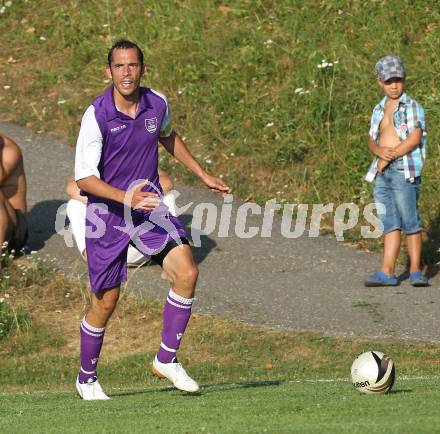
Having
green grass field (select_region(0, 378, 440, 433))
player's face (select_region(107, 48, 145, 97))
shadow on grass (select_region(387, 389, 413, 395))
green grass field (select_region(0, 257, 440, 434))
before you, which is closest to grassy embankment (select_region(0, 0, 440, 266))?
green grass field (select_region(0, 257, 440, 434))

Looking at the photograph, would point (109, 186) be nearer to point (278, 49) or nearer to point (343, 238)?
point (343, 238)

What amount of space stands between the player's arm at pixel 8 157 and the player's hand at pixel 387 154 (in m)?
3.95

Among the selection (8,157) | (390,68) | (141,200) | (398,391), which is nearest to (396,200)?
(390,68)

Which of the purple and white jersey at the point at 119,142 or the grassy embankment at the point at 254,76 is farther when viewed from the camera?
the grassy embankment at the point at 254,76

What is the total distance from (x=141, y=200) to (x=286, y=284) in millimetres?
5474

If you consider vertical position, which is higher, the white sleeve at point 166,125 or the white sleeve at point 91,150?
the white sleeve at point 166,125

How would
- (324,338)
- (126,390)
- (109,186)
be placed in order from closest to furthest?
(109,186) < (126,390) < (324,338)

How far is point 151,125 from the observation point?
888 cm

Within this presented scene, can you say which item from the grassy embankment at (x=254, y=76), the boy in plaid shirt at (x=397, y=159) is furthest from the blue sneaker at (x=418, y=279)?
the grassy embankment at (x=254, y=76)

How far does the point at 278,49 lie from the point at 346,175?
10.2 ft

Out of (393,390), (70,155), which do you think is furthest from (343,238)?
(393,390)

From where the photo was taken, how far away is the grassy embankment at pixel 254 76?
1627 cm

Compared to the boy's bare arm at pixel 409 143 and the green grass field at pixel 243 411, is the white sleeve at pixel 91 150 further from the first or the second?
the boy's bare arm at pixel 409 143

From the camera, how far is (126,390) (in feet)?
33.2
